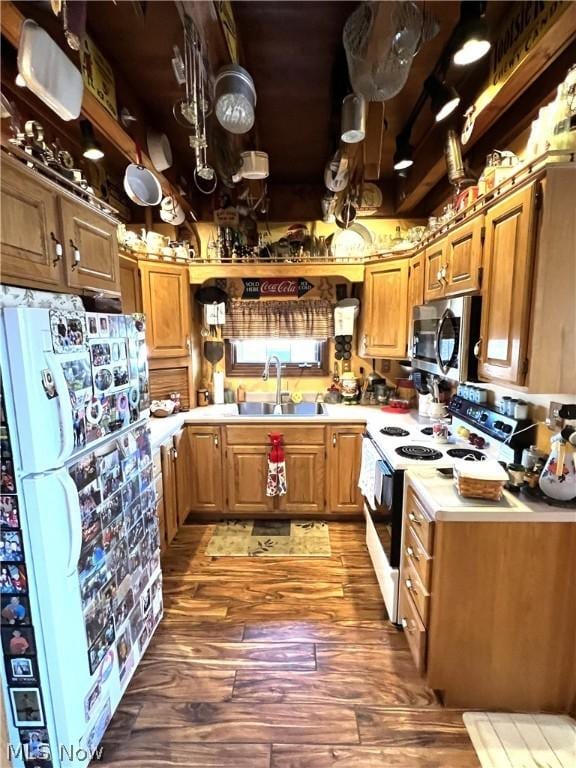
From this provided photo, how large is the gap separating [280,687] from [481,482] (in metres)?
1.31

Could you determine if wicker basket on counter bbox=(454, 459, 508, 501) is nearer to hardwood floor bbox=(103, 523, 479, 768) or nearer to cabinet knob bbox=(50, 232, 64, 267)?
hardwood floor bbox=(103, 523, 479, 768)

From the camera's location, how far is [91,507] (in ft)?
4.54

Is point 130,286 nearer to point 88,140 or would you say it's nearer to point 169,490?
point 88,140

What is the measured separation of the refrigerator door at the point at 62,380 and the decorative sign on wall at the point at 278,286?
1.87 m

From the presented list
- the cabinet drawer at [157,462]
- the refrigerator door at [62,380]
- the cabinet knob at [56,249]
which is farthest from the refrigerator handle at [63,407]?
the cabinet drawer at [157,462]

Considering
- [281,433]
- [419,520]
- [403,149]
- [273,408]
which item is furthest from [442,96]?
[273,408]

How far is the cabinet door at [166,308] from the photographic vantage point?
2846mm

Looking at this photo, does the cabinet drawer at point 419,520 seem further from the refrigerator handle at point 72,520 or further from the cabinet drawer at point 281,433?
the refrigerator handle at point 72,520

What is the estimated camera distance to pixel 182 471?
2.90m

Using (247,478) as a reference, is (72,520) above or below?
above

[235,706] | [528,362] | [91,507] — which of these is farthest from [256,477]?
[528,362]

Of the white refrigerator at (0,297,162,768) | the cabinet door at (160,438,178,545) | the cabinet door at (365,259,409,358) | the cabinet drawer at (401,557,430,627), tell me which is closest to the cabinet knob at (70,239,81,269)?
the white refrigerator at (0,297,162,768)

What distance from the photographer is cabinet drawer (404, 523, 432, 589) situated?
1.55m

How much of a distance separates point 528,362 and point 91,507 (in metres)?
1.76
